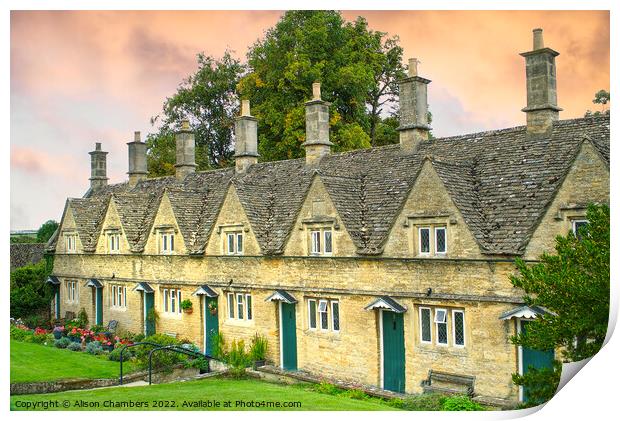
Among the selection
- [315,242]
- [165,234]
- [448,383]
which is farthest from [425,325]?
[165,234]

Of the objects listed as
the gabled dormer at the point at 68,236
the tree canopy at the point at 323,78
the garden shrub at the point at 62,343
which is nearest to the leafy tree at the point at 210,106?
the tree canopy at the point at 323,78

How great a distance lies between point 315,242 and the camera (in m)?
25.2

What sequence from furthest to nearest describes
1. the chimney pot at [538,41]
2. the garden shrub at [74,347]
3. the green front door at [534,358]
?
the garden shrub at [74,347] < the chimney pot at [538,41] < the green front door at [534,358]

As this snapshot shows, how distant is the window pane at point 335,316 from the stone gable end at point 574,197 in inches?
285

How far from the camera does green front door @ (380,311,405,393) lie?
22234 mm

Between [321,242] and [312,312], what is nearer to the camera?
[321,242]

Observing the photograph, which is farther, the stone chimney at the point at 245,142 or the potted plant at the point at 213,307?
the stone chimney at the point at 245,142

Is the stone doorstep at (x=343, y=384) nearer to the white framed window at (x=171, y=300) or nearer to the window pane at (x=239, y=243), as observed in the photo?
the window pane at (x=239, y=243)

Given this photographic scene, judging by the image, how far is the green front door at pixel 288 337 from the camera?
83.6 ft

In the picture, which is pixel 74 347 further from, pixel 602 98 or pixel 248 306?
pixel 602 98

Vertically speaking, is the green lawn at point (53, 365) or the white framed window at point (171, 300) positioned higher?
the white framed window at point (171, 300)

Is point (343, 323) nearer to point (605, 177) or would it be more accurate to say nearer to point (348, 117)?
point (605, 177)

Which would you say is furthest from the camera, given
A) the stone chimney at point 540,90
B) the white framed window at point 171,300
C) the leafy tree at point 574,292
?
the white framed window at point 171,300

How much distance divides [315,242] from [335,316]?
2691mm
